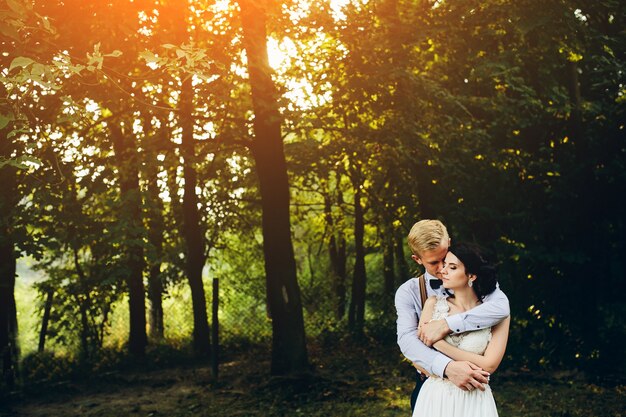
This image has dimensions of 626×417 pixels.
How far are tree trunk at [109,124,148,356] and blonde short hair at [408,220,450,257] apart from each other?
643cm

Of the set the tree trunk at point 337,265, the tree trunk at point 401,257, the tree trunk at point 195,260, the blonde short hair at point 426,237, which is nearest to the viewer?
the blonde short hair at point 426,237

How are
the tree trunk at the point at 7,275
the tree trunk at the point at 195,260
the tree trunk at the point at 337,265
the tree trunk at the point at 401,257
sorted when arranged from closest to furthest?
the tree trunk at the point at 7,275, the tree trunk at the point at 195,260, the tree trunk at the point at 401,257, the tree trunk at the point at 337,265

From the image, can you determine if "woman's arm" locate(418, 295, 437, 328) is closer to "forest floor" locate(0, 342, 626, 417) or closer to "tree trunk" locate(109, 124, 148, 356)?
"forest floor" locate(0, 342, 626, 417)

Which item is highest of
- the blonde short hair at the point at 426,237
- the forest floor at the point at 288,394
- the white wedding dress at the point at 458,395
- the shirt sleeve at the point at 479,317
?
the blonde short hair at the point at 426,237

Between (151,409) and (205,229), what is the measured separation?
7851 millimetres

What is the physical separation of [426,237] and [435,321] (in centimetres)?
48

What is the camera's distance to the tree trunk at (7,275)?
979cm

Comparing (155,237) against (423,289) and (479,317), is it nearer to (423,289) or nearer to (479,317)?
(423,289)

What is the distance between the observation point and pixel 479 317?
3637mm

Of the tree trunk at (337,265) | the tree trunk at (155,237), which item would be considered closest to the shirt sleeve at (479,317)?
the tree trunk at (155,237)

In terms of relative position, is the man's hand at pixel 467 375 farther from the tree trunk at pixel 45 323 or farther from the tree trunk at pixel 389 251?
the tree trunk at pixel 45 323

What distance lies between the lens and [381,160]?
14.1 metres

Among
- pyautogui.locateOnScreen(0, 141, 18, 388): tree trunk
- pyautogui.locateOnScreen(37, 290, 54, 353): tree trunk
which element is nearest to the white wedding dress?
pyautogui.locateOnScreen(0, 141, 18, 388): tree trunk

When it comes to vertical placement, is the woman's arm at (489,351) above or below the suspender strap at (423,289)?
below
